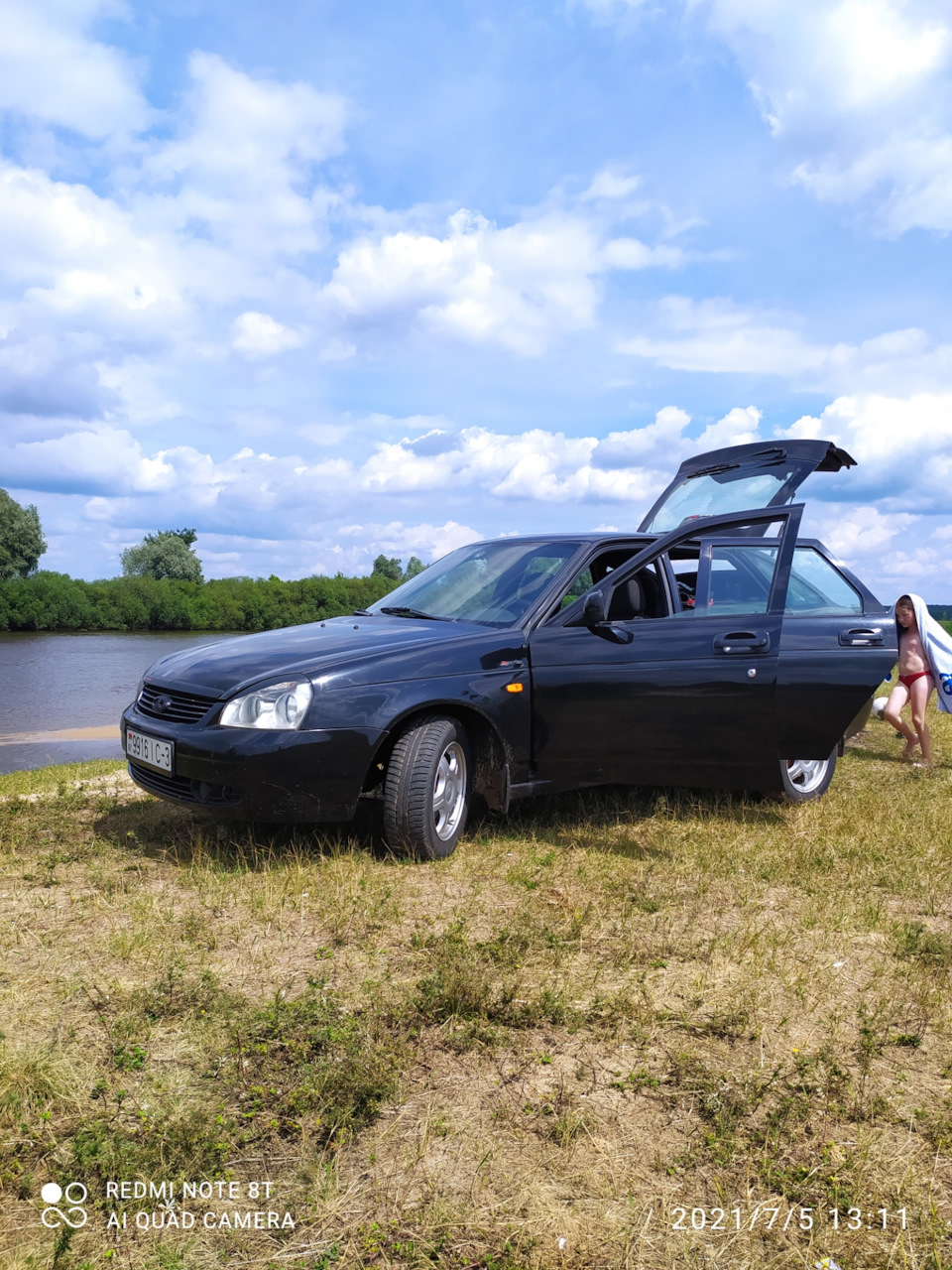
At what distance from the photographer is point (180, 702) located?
4.86m

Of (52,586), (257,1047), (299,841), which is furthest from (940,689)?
(52,586)

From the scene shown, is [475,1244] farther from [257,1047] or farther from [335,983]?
[335,983]

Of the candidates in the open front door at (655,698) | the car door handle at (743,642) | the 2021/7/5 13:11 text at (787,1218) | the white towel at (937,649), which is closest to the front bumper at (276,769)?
the open front door at (655,698)

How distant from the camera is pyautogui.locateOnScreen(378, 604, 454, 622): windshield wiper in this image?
18.6ft

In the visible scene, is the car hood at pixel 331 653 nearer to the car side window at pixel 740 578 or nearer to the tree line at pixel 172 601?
the car side window at pixel 740 578

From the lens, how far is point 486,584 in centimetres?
586

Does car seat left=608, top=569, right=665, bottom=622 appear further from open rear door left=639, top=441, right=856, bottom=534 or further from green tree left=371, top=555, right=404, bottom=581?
green tree left=371, top=555, right=404, bottom=581

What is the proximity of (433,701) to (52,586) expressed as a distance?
61.2 metres

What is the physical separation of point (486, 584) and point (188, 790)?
7.40ft

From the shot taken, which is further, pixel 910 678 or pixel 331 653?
pixel 910 678

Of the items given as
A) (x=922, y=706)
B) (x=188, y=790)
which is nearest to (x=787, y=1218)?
(x=188, y=790)

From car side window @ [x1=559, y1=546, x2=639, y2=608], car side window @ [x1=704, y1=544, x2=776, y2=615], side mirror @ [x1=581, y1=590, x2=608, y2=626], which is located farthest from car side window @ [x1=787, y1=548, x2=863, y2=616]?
side mirror @ [x1=581, y1=590, x2=608, y2=626]

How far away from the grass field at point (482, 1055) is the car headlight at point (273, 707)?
782mm

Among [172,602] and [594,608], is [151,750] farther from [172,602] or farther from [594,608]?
[172,602]
